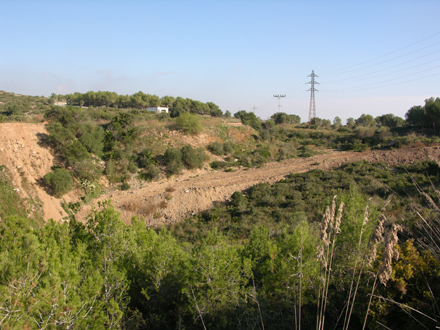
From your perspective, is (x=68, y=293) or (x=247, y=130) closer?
(x=68, y=293)

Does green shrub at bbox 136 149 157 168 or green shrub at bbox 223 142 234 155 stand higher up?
green shrub at bbox 223 142 234 155

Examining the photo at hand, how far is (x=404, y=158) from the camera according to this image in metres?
22.7

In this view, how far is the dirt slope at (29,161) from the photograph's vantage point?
17.2m

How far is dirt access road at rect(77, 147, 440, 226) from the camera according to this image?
17.9 meters

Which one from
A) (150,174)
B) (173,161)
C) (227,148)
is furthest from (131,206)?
(227,148)

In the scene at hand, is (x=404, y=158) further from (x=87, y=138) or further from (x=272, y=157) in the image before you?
(x=87, y=138)

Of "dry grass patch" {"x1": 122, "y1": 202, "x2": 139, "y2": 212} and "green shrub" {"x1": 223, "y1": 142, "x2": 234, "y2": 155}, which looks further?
"green shrub" {"x1": 223, "y1": 142, "x2": 234, "y2": 155}

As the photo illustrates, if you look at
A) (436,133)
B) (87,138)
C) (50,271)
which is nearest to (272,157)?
(87,138)

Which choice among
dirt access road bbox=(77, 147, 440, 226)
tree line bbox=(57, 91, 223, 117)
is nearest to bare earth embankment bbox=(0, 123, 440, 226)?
dirt access road bbox=(77, 147, 440, 226)

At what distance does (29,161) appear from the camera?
19.5 metres

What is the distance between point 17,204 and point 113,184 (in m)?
6.77

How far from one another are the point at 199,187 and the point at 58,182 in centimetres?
964

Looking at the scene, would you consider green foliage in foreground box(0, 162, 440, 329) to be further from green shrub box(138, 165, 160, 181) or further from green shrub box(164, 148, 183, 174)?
green shrub box(164, 148, 183, 174)

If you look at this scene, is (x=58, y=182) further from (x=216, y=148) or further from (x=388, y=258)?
(x=388, y=258)
